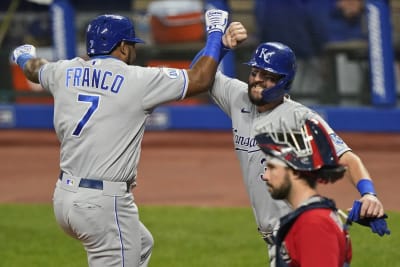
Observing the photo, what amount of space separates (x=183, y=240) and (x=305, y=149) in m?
6.22

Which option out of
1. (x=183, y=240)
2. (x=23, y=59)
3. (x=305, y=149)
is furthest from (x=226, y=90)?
(x=183, y=240)

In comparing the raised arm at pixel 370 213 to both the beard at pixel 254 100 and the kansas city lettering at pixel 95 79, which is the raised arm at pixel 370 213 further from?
the kansas city lettering at pixel 95 79

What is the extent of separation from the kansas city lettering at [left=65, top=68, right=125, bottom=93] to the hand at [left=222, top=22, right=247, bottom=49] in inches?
27.5

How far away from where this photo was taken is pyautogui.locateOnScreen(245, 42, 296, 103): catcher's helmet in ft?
19.8

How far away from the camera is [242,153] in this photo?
6250 mm

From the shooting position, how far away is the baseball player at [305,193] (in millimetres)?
3773

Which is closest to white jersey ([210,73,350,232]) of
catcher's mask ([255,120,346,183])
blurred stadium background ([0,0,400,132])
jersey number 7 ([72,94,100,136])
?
jersey number 7 ([72,94,100,136])

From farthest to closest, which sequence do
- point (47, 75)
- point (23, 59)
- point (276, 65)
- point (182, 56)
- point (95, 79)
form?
point (182, 56), point (23, 59), point (47, 75), point (95, 79), point (276, 65)

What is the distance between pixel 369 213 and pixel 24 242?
582 centimetres

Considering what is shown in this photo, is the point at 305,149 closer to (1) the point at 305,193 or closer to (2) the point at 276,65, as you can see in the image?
(1) the point at 305,193

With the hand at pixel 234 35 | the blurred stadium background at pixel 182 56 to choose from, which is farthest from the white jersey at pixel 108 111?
the blurred stadium background at pixel 182 56

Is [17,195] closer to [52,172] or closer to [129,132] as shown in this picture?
[52,172]

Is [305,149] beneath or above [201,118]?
above

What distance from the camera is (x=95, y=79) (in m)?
6.18
